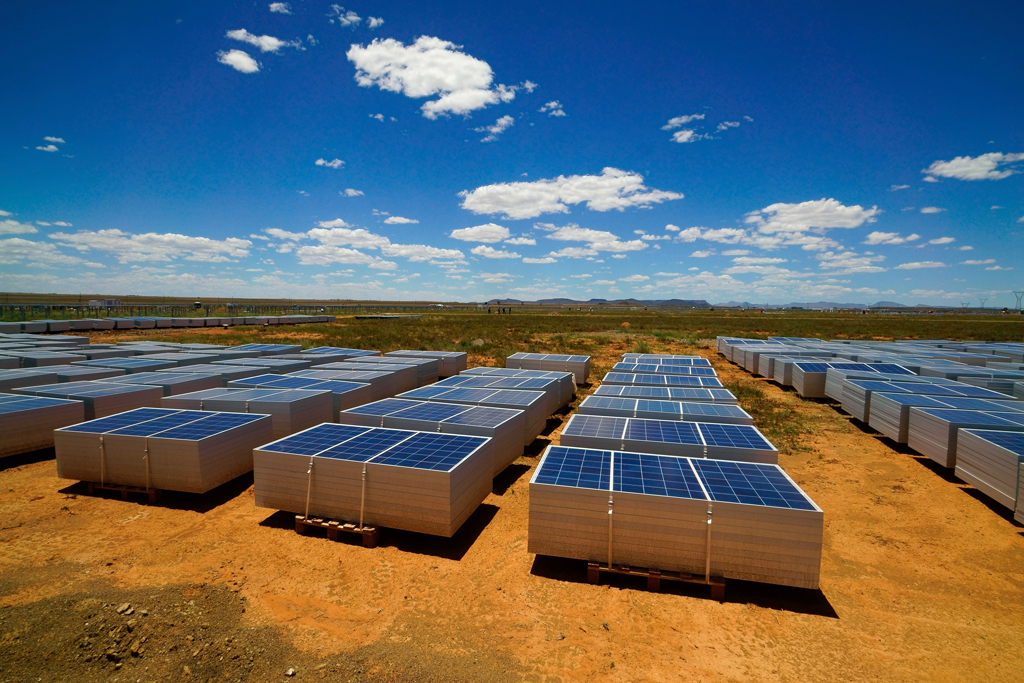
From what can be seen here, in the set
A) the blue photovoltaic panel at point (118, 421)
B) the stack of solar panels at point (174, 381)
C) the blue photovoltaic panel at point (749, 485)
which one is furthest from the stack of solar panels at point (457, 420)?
the stack of solar panels at point (174, 381)

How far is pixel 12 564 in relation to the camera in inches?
313

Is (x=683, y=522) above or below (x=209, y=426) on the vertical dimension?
below

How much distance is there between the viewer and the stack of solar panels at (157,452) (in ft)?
33.5

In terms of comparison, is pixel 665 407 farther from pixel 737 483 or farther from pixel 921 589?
pixel 921 589

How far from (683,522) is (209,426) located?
36.9 ft

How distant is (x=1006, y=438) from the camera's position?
1095cm

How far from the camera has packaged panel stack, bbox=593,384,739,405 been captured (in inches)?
618

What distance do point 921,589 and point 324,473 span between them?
11.3 m

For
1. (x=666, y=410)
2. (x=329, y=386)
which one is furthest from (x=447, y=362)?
(x=666, y=410)

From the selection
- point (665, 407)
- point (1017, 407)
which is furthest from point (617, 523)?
point (1017, 407)

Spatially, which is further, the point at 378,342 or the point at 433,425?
the point at 378,342

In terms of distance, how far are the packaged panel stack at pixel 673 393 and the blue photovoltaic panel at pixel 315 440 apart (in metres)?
9.15

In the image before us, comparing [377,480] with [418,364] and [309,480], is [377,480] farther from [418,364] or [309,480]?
[418,364]

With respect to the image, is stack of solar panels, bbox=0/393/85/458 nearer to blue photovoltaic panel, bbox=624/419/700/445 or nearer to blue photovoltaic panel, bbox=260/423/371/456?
blue photovoltaic panel, bbox=260/423/371/456
